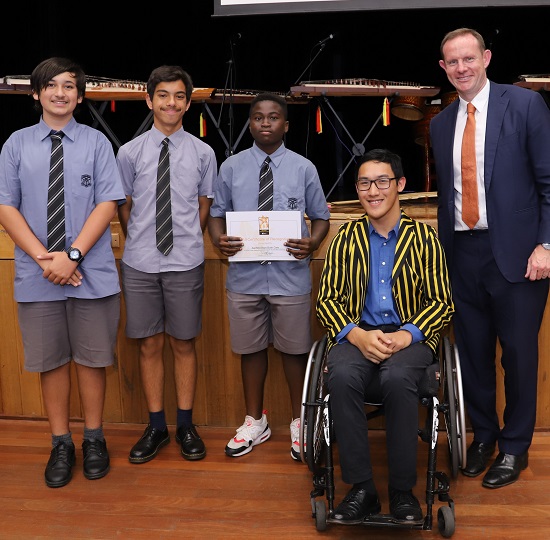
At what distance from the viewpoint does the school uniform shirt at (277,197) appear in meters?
2.59

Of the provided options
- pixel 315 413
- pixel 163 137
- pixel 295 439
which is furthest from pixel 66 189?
pixel 295 439

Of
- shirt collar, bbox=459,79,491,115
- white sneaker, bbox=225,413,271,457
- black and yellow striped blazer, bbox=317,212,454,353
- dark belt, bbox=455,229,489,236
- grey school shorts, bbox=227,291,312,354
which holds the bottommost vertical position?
white sneaker, bbox=225,413,271,457

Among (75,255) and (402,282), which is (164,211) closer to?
(75,255)

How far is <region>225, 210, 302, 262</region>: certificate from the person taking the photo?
8.24 feet

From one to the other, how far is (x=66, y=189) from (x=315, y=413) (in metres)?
1.17

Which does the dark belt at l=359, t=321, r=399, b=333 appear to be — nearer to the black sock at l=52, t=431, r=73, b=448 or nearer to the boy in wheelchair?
the boy in wheelchair

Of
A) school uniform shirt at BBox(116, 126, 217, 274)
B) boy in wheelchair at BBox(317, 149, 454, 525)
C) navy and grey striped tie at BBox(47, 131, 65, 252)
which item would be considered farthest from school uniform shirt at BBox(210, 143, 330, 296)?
navy and grey striped tie at BBox(47, 131, 65, 252)

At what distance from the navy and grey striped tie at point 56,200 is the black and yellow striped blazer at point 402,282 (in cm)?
95

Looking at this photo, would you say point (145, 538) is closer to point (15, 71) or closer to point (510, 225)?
point (510, 225)

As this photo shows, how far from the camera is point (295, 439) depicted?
271cm

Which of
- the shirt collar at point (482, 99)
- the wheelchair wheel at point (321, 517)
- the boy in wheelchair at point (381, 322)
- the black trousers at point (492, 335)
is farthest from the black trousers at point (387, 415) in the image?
the shirt collar at point (482, 99)

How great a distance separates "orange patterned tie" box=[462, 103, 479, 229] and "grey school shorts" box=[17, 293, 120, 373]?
4.36ft

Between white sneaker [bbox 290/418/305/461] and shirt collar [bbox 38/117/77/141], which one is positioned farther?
white sneaker [bbox 290/418/305/461]

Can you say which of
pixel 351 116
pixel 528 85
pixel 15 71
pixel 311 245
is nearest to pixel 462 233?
pixel 311 245
